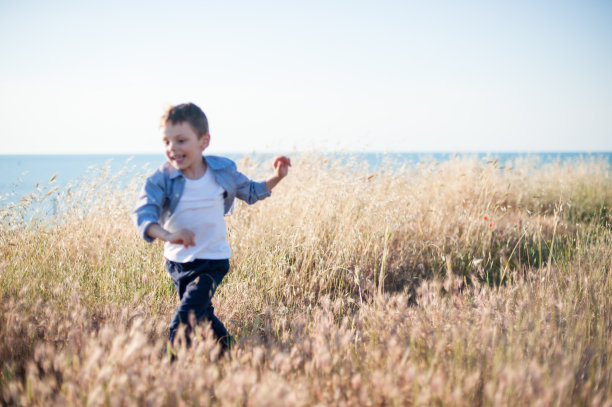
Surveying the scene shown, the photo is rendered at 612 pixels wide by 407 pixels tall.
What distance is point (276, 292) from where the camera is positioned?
3043 mm

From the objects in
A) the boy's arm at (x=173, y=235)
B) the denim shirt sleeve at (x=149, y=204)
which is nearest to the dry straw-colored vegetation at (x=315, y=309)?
the boy's arm at (x=173, y=235)

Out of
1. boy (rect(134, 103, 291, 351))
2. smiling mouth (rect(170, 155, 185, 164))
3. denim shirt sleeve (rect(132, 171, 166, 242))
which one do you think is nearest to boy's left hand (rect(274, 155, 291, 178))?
boy (rect(134, 103, 291, 351))

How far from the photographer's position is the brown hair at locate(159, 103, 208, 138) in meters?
2.04

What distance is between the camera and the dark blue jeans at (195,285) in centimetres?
207

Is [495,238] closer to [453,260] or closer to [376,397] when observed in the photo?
[453,260]

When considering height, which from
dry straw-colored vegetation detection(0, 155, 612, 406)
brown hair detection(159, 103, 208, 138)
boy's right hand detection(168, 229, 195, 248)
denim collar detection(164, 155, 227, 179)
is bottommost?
dry straw-colored vegetation detection(0, 155, 612, 406)

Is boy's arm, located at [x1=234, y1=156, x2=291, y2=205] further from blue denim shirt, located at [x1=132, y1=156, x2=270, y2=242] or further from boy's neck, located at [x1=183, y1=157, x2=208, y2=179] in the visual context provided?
boy's neck, located at [x1=183, y1=157, x2=208, y2=179]

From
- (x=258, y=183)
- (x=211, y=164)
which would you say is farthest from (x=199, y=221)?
(x=258, y=183)

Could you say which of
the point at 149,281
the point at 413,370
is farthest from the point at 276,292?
the point at 413,370

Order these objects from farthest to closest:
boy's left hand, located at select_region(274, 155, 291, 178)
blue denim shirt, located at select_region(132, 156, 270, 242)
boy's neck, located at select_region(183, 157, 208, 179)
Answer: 1. boy's left hand, located at select_region(274, 155, 291, 178)
2. boy's neck, located at select_region(183, 157, 208, 179)
3. blue denim shirt, located at select_region(132, 156, 270, 242)

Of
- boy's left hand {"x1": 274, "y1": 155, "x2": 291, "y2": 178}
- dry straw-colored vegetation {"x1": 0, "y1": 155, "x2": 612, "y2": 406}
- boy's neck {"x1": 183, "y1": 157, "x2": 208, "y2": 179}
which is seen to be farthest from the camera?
boy's left hand {"x1": 274, "y1": 155, "x2": 291, "y2": 178}

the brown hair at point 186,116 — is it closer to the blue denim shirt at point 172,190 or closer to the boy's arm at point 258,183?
the blue denim shirt at point 172,190

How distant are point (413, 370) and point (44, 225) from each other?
11.9 feet

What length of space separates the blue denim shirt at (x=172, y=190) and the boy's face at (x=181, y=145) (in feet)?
0.20
